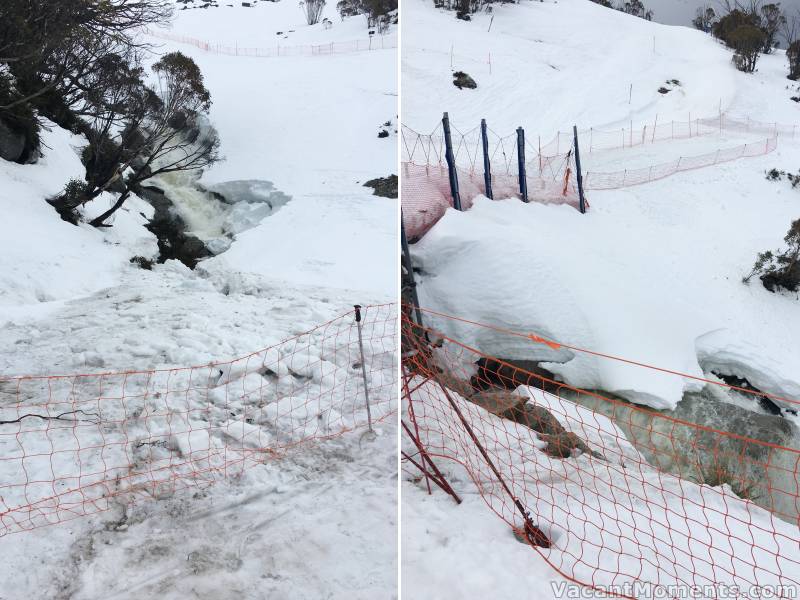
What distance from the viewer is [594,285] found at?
409cm

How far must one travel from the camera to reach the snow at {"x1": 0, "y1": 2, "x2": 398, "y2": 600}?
147cm

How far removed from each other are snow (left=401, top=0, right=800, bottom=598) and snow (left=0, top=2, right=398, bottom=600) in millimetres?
280

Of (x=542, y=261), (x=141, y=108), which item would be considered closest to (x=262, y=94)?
(x=141, y=108)

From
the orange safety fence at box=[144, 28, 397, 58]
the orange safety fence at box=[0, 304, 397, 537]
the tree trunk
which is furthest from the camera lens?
the orange safety fence at box=[144, 28, 397, 58]

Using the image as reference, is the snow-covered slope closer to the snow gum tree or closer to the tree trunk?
the snow gum tree

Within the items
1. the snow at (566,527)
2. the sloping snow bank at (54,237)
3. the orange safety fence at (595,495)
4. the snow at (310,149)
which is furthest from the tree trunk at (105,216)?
the snow at (566,527)

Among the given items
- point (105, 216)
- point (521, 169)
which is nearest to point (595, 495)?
point (521, 169)

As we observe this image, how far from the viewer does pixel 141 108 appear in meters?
5.75

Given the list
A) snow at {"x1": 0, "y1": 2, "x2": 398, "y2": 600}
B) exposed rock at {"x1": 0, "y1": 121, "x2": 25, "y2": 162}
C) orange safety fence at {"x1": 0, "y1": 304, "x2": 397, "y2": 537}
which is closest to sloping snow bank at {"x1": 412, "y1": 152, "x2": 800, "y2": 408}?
snow at {"x1": 0, "y1": 2, "x2": 398, "y2": 600}

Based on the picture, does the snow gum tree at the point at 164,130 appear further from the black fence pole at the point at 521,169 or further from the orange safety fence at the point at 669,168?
the orange safety fence at the point at 669,168

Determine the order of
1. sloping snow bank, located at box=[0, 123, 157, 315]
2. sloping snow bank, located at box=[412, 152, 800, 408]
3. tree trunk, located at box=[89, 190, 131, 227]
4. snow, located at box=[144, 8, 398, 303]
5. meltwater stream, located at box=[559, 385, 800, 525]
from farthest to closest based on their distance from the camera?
tree trunk, located at box=[89, 190, 131, 227], snow, located at box=[144, 8, 398, 303], sloping snow bank, located at box=[0, 123, 157, 315], sloping snow bank, located at box=[412, 152, 800, 408], meltwater stream, located at box=[559, 385, 800, 525]

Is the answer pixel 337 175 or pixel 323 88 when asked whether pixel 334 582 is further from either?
pixel 323 88

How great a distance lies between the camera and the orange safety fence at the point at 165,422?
5.75ft

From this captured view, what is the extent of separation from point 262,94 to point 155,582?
928 centimetres
